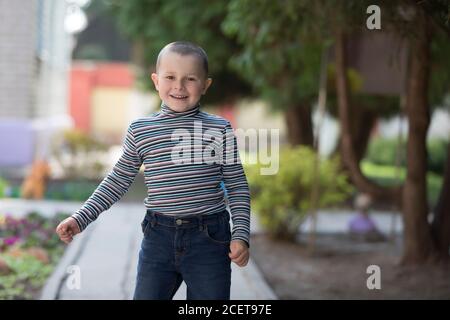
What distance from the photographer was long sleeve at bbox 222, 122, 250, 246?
2.92 meters

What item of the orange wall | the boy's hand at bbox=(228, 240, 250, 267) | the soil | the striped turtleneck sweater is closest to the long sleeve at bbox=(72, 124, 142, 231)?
the striped turtleneck sweater

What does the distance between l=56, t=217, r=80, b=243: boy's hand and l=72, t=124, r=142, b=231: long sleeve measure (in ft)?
0.19

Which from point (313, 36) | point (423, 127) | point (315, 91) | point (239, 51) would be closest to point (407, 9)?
point (423, 127)

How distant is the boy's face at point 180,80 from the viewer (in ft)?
9.37

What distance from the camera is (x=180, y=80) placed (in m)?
2.86

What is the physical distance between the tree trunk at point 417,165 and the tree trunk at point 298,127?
20.1 feet

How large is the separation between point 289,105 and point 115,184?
877 cm

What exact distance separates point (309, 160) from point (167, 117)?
5330mm

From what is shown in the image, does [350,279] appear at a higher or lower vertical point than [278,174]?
lower

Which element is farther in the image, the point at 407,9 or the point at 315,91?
the point at 315,91

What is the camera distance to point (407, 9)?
5.00 metres

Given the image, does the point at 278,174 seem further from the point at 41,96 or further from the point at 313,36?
the point at 41,96

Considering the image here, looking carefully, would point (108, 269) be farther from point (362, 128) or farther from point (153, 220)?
point (362, 128)

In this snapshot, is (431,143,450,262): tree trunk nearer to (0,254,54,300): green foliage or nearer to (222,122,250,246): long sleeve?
(0,254,54,300): green foliage
